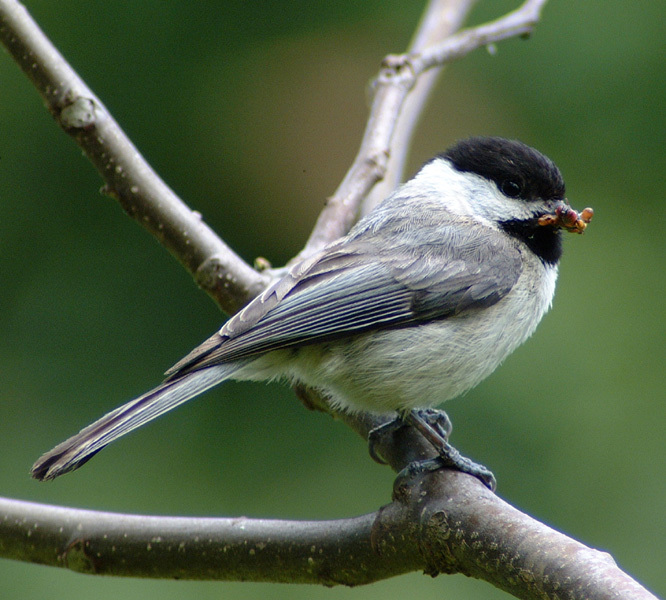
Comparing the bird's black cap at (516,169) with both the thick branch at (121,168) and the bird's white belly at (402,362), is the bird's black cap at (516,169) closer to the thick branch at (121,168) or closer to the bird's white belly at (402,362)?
the bird's white belly at (402,362)

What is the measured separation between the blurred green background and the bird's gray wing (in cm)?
73

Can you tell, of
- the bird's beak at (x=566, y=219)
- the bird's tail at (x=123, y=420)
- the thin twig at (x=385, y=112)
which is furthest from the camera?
the thin twig at (x=385, y=112)

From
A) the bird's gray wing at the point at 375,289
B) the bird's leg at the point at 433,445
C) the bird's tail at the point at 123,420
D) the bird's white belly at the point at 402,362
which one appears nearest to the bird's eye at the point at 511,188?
the bird's gray wing at the point at 375,289

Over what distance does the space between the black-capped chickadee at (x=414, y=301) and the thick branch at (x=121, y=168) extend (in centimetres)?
22

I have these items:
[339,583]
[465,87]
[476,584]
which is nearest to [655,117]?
[465,87]

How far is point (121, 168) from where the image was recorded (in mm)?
1944

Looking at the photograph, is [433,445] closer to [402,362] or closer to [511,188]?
[402,362]

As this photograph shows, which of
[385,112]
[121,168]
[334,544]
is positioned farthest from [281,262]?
[334,544]

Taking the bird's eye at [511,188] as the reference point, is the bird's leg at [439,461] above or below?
below

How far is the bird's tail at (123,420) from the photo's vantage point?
1.40 metres

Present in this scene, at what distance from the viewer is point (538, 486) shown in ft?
8.25

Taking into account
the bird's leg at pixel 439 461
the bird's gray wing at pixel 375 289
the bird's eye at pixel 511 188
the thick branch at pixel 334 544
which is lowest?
the thick branch at pixel 334 544

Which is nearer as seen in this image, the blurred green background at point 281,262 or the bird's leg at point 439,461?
the bird's leg at point 439,461

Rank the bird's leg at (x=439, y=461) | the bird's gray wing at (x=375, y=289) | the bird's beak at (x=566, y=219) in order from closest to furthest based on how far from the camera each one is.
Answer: the bird's leg at (x=439, y=461), the bird's gray wing at (x=375, y=289), the bird's beak at (x=566, y=219)
